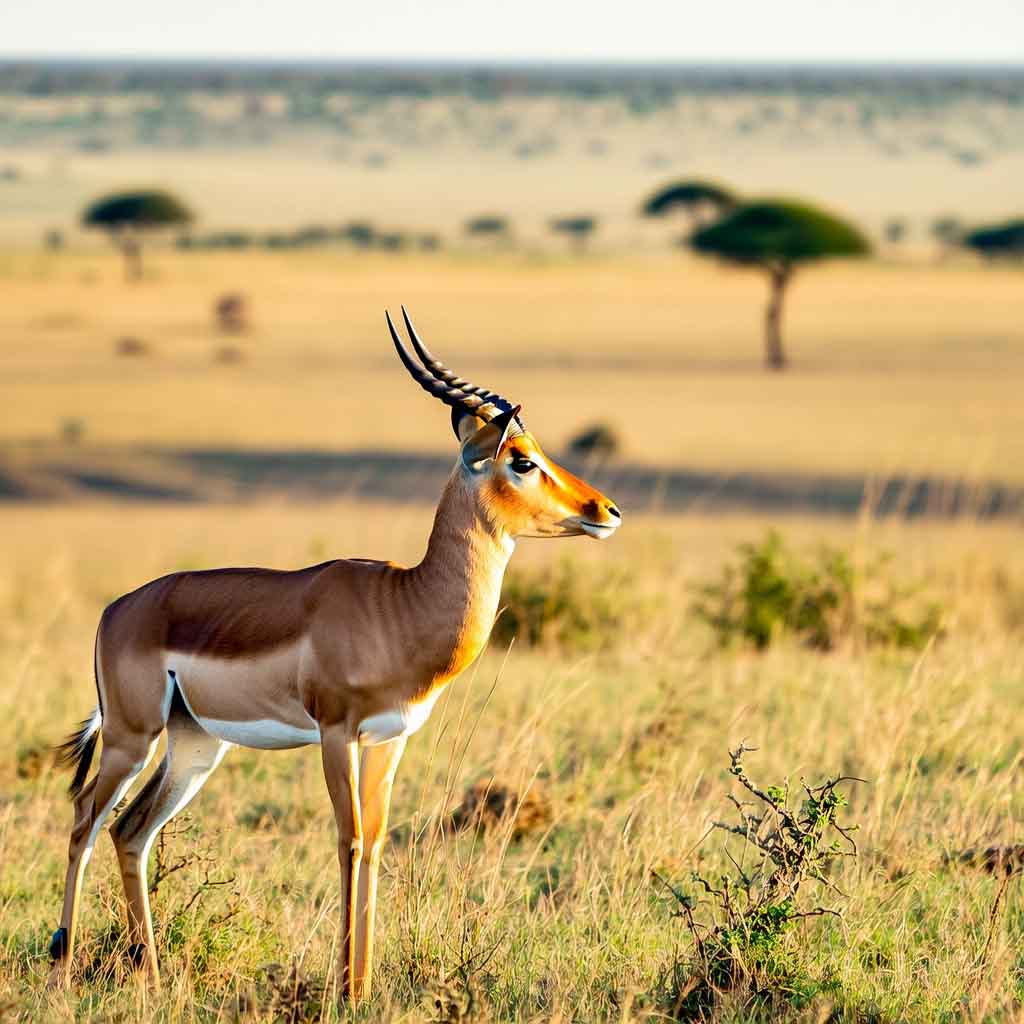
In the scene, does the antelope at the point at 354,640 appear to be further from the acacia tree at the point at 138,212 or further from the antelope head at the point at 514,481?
the acacia tree at the point at 138,212

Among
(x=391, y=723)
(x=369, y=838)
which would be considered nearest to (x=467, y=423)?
(x=391, y=723)

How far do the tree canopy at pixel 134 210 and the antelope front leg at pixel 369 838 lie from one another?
182ft

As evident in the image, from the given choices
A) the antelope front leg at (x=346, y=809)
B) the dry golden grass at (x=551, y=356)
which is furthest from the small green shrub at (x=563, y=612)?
the dry golden grass at (x=551, y=356)

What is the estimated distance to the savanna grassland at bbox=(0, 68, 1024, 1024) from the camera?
16.1 feet

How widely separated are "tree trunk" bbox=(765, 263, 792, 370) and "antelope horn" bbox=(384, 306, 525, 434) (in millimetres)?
Answer: 38120

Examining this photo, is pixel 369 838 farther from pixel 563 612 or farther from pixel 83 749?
pixel 563 612

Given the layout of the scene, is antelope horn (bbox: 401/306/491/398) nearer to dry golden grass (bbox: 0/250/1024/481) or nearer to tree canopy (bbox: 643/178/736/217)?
dry golden grass (bbox: 0/250/1024/481)

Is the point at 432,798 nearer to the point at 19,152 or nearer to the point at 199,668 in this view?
the point at 199,668

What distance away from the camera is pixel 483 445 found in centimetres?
443

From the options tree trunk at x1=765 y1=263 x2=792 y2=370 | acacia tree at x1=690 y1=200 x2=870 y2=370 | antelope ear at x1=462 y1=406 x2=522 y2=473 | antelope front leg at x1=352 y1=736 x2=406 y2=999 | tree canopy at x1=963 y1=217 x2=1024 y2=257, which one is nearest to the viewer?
antelope ear at x1=462 y1=406 x2=522 y2=473

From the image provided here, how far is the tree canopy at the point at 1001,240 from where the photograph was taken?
156ft

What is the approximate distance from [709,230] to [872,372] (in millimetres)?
5507

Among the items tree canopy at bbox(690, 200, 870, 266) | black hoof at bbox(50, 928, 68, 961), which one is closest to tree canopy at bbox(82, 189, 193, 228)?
tree canopy at bbox(690, 200, 870, 266)

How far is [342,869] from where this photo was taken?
4492 millimetres
